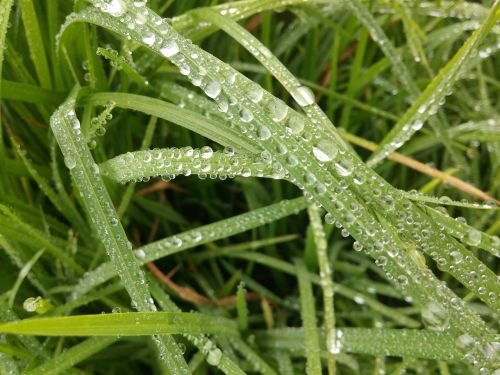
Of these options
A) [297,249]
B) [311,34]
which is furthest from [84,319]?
[311,34]

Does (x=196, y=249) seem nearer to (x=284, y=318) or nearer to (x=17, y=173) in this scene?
(x=284, y=318)

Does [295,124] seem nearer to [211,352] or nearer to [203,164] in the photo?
Result: [203,164]

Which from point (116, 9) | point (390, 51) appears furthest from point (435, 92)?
point (116, 9)

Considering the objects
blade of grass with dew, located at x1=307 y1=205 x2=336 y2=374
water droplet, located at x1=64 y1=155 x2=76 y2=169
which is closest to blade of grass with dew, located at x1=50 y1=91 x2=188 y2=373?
water droplet, located at x1=64 y1=155 x2=76 y2=169

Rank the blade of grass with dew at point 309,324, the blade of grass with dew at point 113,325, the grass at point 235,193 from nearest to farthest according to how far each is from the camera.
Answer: the blade of grass with dew at point 113,325, the grass at point 235,193, the blade of grass with dew at point 309,324

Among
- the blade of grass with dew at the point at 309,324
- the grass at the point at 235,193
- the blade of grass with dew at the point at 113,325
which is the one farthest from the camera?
the blade of grass with dew at the point at 309,324

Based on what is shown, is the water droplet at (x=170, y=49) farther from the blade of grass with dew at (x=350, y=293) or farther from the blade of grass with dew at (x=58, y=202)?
the blade of grass with dew at (x=350, y=293)

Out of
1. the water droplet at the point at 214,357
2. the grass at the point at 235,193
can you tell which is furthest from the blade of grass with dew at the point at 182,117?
the water droplet at the point at 214,357
